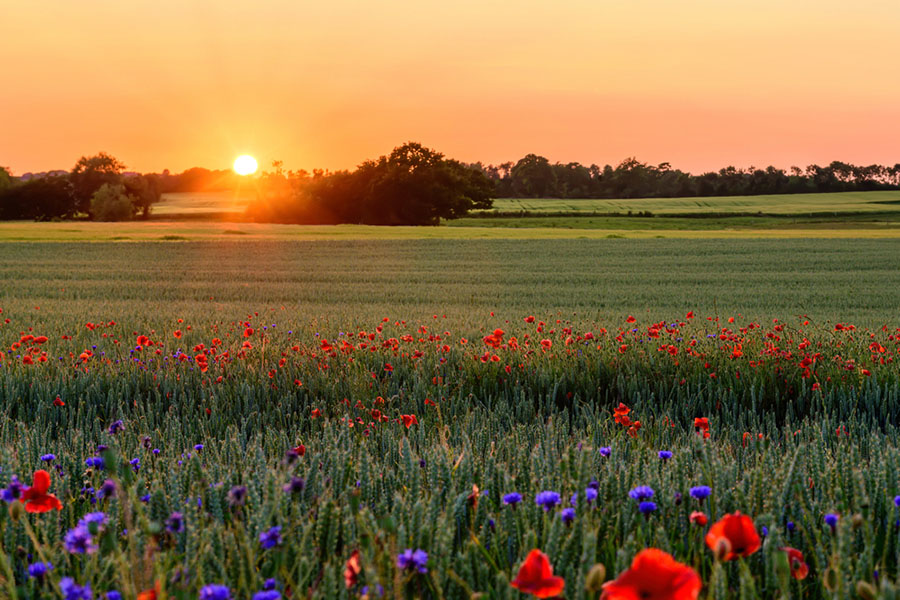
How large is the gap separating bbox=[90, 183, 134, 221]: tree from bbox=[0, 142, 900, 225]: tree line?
0.10 m

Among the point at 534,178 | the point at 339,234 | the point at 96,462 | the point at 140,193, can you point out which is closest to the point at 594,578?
the point at 96,462

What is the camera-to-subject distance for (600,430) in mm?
3918

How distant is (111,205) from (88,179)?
946 centimetres

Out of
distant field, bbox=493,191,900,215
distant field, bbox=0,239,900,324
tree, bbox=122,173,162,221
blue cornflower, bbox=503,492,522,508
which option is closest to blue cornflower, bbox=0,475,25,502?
blue cornflower, bbox=503,492,522,508

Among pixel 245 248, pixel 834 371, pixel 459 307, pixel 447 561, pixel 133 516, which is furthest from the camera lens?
pixel 245 248

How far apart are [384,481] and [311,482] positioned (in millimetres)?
405

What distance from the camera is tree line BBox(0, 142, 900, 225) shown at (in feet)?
216

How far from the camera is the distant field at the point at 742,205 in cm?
7031

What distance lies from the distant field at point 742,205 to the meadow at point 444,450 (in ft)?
193

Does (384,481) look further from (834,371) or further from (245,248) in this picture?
(245,248)

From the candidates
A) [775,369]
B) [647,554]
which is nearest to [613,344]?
[775,369]

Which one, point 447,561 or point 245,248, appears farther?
point 245,248

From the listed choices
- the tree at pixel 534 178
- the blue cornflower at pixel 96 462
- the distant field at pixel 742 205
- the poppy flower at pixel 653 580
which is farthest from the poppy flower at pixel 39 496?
the tree at pixel 534 178

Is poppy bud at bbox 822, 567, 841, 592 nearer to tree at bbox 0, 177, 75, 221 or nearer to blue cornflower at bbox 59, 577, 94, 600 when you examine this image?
blue cornflower at bbox 59, 577, 94, 600
